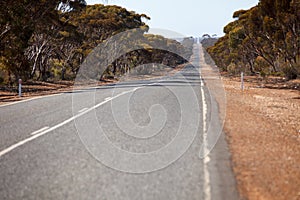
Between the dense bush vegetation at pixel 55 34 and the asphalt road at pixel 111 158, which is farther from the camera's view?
the dense bush vegetation at pixel 55 34

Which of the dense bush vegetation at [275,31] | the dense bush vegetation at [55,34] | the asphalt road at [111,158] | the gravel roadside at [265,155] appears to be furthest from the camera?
the dense bush vegetation at [275,31]

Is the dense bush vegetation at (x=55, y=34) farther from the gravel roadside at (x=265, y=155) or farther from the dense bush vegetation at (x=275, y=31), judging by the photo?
the gravel roadside at (x=265, y=155)

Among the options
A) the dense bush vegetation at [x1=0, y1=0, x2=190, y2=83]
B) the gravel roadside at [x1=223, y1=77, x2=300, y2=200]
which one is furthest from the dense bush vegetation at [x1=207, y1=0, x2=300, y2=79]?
the gravel roadside at [x1=223, y1=77, x2=300, y2=200]

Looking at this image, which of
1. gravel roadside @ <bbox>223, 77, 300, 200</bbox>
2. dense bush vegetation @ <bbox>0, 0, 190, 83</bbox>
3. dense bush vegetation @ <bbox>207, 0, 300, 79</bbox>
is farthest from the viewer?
dense bush vegetation @ <bbox>207, 0, 300, 79</bbox>

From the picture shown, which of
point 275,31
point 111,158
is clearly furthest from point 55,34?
point 111,158

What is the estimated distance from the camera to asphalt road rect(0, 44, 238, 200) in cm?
517

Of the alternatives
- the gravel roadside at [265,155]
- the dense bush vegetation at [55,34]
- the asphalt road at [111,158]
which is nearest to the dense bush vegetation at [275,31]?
the dense bush vegetation at [55,34]

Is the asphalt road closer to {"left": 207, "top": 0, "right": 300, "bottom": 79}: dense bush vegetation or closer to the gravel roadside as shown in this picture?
the gravel roadside

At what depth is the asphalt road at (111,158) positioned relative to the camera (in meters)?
5.17

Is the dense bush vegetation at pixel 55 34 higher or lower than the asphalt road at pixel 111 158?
higher

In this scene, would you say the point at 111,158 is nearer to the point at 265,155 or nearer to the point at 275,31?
the point at 265,155

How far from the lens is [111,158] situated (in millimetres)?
6730

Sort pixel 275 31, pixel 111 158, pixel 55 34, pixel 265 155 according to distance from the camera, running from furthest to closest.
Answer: pixel 275 31 < pixel 55 34 < pixel 265 155 < pixel 111 158

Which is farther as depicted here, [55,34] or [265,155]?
[55,34]
